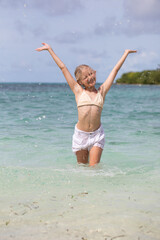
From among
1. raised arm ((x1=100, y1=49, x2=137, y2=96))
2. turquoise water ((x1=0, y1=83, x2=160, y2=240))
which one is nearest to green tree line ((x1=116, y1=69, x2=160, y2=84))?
turquoise water ((x1=0, y1=83, x2=160, y2=240))

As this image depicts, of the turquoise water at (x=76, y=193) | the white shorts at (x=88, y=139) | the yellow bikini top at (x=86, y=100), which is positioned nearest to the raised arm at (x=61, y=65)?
the yellow bikini top at (x=86, y=100)

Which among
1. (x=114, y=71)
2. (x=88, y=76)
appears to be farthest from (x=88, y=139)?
(x=114, y=71)

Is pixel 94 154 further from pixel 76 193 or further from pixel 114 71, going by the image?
pixel 114 71

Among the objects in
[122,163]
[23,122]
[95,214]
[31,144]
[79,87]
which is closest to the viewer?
[95,214]

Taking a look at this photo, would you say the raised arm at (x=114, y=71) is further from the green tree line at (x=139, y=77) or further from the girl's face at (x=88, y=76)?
the green tree line at (x=139, y=77)

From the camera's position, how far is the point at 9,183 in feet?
15.3

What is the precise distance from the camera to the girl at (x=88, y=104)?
492cm

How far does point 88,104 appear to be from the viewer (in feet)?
16.3

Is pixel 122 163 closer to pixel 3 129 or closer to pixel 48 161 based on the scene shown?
pixel 48 161

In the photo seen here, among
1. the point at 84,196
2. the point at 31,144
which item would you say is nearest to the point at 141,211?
the point at 84,196

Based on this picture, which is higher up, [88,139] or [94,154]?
[88,139]

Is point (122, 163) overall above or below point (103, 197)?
below

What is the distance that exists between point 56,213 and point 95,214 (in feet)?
1.38

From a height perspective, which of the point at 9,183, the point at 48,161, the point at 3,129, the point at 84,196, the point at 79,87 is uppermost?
the point at 79,87
